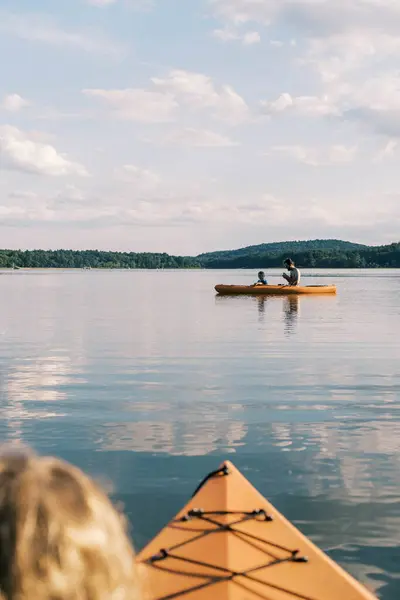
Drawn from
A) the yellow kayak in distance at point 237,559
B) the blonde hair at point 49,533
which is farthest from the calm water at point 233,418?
the blonde hair at point 49,533

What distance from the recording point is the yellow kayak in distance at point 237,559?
14.5 ft

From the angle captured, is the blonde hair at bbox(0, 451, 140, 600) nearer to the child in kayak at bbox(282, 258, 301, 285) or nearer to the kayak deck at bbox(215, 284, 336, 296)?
the kayak deck at bbox(215, 284, 336, 296)

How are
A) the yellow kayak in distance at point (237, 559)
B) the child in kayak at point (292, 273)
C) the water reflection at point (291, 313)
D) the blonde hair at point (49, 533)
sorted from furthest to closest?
the child in kayak at point (292, 273), the water reflection at point (291, 313), the yellow kayak in distance at point (237, 559), the blonde hair at point (49, 533)

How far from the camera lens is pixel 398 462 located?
815cm

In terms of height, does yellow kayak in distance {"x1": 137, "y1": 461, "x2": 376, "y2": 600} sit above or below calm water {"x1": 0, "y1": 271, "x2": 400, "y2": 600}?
above

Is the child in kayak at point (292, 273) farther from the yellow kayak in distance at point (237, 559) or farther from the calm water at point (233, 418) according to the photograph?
the yellow kayak in distance at point (237, 559)

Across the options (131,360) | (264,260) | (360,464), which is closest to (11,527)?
(360,464)

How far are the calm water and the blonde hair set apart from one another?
411cm

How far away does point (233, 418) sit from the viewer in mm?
10609

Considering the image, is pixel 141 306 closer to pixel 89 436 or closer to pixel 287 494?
pixel 89 436

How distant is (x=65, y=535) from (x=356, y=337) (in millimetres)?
20972

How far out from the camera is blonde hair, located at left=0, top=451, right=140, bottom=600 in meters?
1.49

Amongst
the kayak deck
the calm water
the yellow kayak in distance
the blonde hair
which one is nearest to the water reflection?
the kayak deck

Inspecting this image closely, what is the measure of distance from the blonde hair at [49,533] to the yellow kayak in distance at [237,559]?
9.64 feet
